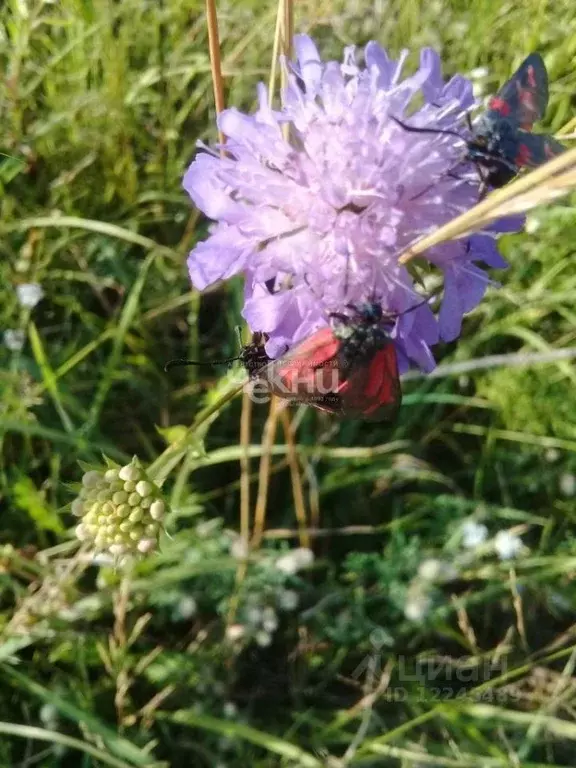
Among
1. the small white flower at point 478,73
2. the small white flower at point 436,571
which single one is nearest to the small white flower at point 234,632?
the small white flower at point 436,571

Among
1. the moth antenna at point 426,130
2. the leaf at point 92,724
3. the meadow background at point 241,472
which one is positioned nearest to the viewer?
the moth antenna at point 426,130

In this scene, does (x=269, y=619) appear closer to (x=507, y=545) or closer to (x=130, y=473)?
(x=507, y=545)

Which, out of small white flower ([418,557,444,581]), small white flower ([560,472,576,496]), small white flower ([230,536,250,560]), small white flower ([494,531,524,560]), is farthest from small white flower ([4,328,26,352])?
small white flower ([560,472,576,496])

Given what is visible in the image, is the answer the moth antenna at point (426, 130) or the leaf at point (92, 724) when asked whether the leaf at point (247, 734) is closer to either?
the leaf at point (92, 724)

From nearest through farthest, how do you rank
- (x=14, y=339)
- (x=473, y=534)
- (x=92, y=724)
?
(x=92, y=724) → (x=14, y=339) → (x=473, y=534)

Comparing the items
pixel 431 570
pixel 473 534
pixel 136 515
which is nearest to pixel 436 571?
pixel 431 570

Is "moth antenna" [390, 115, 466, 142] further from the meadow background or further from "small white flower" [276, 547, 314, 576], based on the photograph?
"small white flower" [276, 547, 314, 576]

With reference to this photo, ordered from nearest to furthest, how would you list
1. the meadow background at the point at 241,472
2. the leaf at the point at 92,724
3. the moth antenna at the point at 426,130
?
the moth antenna at the point at 426,130, the leaf at the point at 92,724, the meadow background at the point at 241,472
